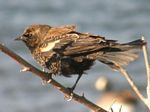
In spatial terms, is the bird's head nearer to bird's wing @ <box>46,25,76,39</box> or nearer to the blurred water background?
bird's wing @ <box>46,25,76,39</box>

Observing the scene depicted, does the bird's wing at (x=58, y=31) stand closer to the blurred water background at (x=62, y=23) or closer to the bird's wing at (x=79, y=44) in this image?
the bird's wing at (x=79, y=44)

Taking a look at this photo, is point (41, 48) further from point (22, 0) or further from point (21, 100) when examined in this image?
point (22, 0)

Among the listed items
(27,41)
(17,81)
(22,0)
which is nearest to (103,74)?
(17,81)

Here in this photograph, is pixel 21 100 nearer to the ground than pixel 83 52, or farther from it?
nearer to the ground

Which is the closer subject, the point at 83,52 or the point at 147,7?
the point at 83,52

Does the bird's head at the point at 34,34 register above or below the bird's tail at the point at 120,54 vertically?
above

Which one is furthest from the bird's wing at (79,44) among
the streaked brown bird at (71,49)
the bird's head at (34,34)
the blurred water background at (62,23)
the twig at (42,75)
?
the blurred water background at (62,23)

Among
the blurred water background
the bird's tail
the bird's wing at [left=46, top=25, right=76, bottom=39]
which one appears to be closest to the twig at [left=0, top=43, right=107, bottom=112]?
the bird's tail
